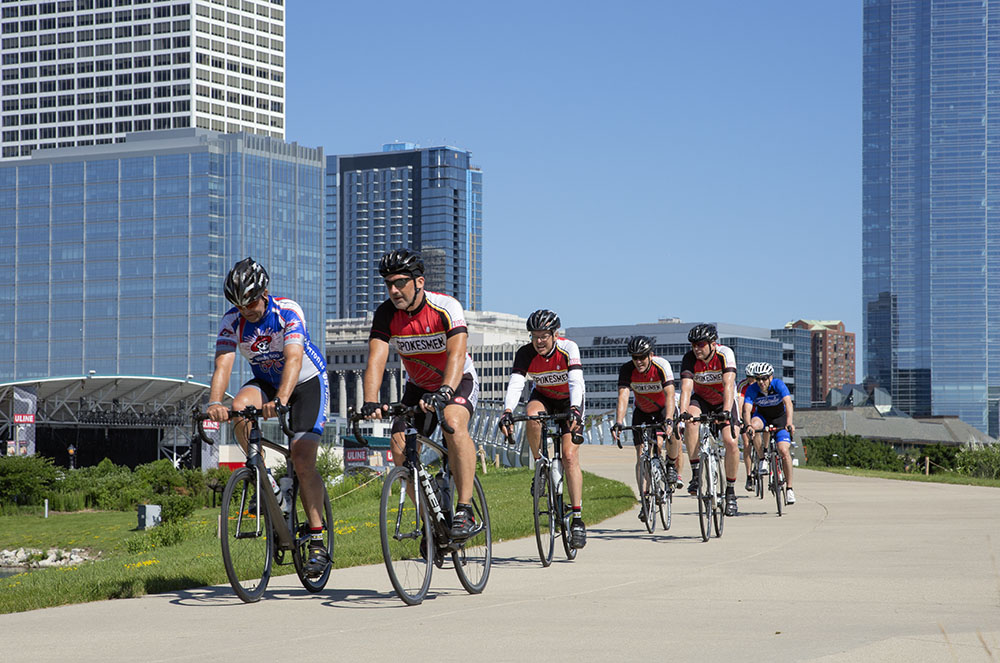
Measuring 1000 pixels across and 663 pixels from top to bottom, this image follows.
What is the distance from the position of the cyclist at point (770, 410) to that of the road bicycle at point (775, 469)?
5 centimetres

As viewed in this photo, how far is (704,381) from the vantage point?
15062mm

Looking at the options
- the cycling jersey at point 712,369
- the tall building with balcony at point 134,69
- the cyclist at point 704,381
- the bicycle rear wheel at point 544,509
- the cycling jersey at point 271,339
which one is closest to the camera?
the cycling jersey at point 271,339

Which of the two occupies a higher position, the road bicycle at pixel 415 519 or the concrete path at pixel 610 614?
the road bicycle at pixel 415 519

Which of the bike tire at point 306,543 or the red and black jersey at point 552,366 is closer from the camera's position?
the bike tire at point 306,543

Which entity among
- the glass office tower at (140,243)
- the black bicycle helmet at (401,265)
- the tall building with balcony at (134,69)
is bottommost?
the black bicycle helmet at (401,265)

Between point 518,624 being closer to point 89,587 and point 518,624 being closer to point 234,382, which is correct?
point 89,587

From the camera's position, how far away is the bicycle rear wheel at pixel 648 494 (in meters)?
13.8

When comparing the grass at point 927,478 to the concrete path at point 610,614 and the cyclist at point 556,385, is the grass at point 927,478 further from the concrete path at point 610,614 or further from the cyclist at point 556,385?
the cyclist at point 556,385

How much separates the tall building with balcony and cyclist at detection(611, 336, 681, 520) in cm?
17603

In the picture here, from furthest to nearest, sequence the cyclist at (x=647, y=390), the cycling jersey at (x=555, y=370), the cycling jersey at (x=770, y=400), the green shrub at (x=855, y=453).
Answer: the green shrub at (x=855, y=453), the cycling jersey at (x=770, y=400), the cyclist at (x=647, y=390), the cycling jersey at (x=555, y=370)

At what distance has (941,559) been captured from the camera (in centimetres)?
1123

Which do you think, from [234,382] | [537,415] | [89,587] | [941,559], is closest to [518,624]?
[89,587]

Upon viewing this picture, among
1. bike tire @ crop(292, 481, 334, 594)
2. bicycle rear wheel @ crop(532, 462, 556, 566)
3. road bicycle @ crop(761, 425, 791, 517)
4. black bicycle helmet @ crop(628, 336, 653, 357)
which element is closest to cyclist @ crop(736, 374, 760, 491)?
road bicycle @ crop(761, 425, 791, 517)

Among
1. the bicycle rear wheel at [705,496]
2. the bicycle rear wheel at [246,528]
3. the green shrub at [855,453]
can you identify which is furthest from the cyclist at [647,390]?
the green shrub at [855,453]
